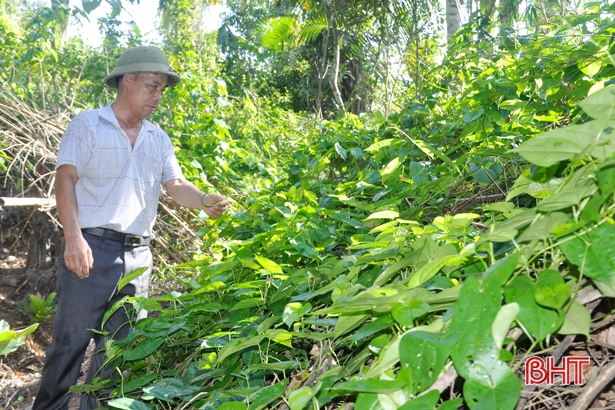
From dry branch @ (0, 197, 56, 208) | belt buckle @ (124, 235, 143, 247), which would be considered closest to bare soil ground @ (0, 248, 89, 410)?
dry branch @ (0, 197, 56, 208)

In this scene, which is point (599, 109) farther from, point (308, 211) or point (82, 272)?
point (82, 272)

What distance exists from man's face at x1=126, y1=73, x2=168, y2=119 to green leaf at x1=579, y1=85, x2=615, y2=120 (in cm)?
223

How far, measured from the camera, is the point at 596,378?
29.7 inches

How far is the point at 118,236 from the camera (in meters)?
2.49

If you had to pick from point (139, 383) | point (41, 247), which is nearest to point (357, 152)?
point (139, 383)

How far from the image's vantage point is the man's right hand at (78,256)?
2307 millimetres

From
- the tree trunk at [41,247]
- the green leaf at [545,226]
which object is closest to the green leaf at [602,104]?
the green leaf at [545,226]

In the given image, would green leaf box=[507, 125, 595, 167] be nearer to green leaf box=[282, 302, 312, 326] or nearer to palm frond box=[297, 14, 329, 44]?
green leaf box=[282, 302, 312, 326]

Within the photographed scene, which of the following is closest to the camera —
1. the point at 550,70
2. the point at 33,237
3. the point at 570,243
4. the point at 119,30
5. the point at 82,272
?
the point at 570,243

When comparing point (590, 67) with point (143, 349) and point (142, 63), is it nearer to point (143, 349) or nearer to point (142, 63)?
point (143, 349)

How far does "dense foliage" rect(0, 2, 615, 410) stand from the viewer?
2.22ft

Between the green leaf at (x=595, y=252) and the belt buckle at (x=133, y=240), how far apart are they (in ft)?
6.90

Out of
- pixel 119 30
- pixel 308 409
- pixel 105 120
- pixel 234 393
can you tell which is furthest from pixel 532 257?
pixel 119 30

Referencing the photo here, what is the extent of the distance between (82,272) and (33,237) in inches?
143
